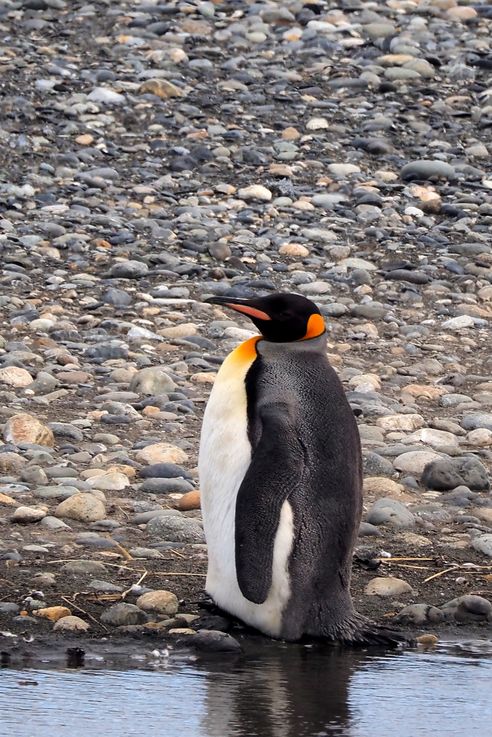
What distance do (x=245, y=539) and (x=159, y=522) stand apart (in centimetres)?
91

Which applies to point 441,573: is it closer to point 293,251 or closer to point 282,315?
point 282,315

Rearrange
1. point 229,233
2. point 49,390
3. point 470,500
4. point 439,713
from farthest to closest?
point 229,233 < point 49,390 < point 470,500 < point 439,713

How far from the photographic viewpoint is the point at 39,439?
16.7 ft

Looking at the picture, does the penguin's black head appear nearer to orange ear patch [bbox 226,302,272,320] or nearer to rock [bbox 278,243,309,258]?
orange ear patch [bbox 226,302,272,320]

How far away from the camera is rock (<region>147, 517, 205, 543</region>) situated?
14.4 feet

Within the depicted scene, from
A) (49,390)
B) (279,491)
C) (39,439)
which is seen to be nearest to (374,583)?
(279,491)

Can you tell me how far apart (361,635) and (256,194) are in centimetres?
507

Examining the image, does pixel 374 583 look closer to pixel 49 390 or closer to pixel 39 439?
pixel 39 439

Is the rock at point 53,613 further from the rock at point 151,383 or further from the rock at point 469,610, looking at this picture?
the rock at point 151,383

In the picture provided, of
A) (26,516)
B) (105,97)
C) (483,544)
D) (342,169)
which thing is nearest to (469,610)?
(483,544)

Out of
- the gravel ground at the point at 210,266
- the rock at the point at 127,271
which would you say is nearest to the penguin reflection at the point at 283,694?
the gravel ground at the point at 210,266

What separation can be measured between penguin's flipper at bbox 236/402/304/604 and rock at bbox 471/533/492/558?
3.43 feet

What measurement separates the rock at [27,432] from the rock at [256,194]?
11.5 feet

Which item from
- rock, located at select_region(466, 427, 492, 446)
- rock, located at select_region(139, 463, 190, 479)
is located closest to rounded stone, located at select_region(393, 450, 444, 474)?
rock, located at select_region(466, 427, 492, 446)
